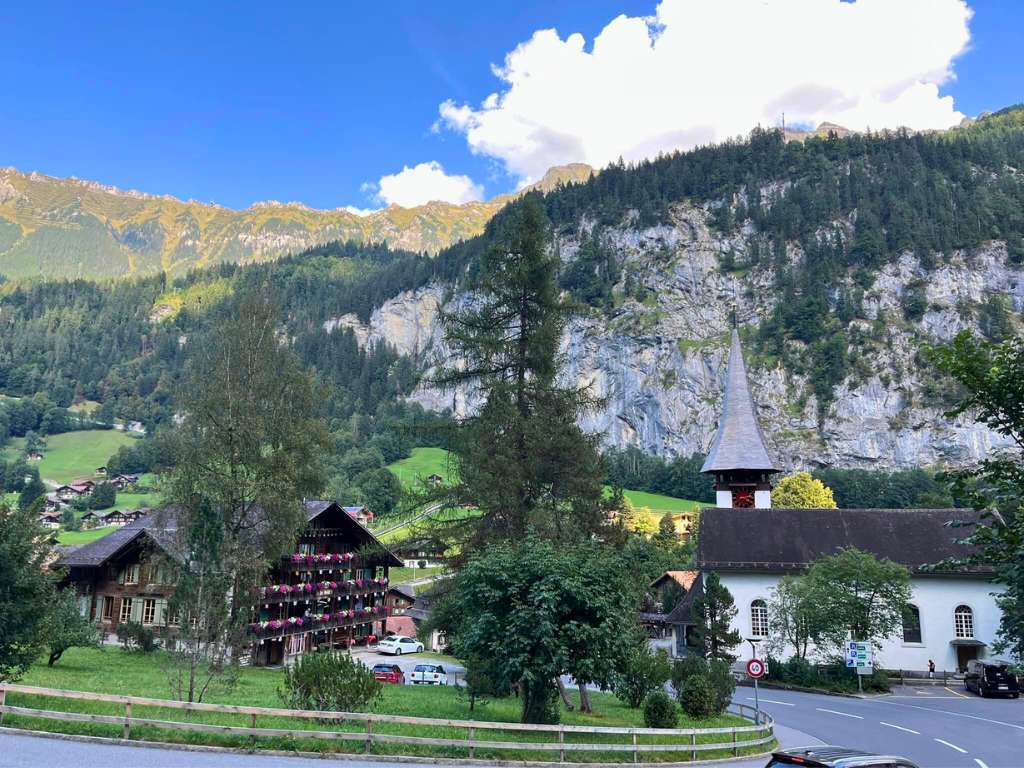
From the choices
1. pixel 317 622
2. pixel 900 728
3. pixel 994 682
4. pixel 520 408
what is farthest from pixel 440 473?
pixel 900 728

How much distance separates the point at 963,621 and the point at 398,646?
35.2 metres

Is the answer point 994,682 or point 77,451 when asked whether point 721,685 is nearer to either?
point 994,682

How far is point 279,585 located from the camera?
43188 mm

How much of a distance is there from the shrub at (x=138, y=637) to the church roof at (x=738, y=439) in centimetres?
3603

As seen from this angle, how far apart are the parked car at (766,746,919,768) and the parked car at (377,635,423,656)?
142 ft

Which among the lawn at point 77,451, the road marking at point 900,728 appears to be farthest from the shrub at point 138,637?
the lawn at point 77,451

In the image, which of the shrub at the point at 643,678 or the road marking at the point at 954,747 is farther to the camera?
the shrub at the point at 643,678

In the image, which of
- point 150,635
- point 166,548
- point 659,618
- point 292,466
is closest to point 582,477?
point 292,466

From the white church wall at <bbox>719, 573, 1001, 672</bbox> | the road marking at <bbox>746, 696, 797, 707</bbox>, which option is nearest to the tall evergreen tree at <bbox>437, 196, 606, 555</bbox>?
the road marking at <bbox>746, 696, 797, 707</bbox>

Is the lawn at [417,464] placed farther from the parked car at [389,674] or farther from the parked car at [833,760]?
the parked car at [833,760]

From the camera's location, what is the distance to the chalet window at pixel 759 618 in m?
42.4

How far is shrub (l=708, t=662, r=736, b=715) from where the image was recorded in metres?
24.0

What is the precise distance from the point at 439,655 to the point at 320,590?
1171 centimetres

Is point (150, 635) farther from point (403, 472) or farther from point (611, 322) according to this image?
point (611, 322)
